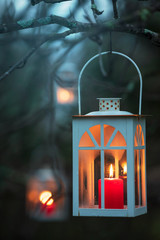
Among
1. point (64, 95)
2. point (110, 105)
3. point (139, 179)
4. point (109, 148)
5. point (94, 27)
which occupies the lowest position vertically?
point (139, 179)

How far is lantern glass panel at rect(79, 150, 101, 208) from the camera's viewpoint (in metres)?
1.50

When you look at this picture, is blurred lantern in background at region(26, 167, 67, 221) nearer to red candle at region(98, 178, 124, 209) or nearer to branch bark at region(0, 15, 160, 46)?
branch bark at region(0, 15, 160, 46)

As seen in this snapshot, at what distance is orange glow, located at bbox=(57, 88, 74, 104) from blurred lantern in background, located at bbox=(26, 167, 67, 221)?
1.35 ft

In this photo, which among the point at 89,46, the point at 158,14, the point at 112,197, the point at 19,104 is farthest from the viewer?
the point at 19,104

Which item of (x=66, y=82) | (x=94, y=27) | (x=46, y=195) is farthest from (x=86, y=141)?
(x=46, y=195)

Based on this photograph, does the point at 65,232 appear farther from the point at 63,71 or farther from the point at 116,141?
the point at 116,141

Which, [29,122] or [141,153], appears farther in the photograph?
[29,122]

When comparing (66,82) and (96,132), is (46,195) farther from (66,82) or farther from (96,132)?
(96,132)

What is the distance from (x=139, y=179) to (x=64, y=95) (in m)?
1.10

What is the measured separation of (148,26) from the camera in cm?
229

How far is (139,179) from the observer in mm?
1516

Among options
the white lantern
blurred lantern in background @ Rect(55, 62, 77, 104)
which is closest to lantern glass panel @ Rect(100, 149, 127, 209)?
the white lantern

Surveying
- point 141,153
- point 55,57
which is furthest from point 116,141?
point 55,57

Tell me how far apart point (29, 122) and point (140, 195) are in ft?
3.92
